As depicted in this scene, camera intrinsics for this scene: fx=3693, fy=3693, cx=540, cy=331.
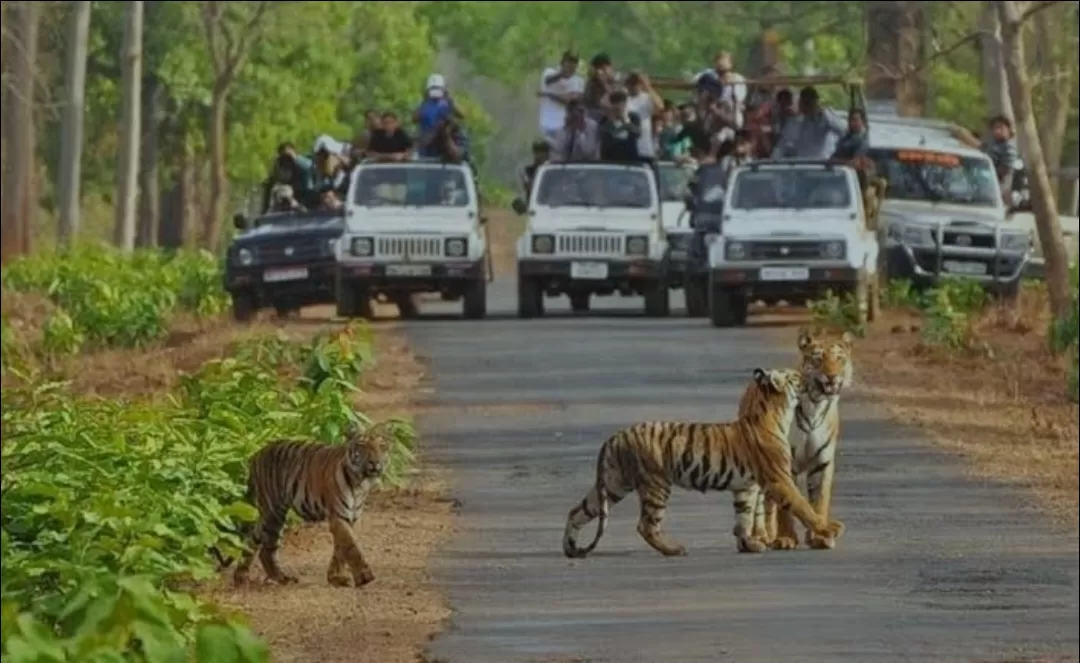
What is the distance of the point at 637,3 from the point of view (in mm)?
108938

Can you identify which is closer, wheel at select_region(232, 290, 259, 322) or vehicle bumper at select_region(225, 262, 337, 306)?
vehicle bumper at select_region(225, 262, 337, 306)

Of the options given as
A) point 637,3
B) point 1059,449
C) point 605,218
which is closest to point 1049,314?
point 605,218

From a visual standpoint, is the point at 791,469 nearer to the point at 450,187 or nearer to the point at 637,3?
the point at 450,187

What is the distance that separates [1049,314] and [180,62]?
118 ft

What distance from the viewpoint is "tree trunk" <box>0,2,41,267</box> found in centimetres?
5459

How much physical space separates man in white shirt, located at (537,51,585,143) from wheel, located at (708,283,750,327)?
456 cm

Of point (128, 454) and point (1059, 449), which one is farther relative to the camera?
point (1059, 449)

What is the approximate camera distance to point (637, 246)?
39.0 metres

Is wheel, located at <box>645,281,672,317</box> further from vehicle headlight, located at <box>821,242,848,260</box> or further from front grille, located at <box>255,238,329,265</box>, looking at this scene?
vehicle headlight, located at <box>821,242,848,260</box>

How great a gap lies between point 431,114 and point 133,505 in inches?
1065

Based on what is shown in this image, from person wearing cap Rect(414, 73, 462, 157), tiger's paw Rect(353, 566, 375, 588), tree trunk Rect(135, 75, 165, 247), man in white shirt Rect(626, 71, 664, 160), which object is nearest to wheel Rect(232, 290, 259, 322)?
person wearing cap Rect(414, 73, 462, 157)

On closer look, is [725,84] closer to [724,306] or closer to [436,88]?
[436,88]

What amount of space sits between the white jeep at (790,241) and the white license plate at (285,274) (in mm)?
5610

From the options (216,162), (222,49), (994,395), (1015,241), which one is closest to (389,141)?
(1015,241)
